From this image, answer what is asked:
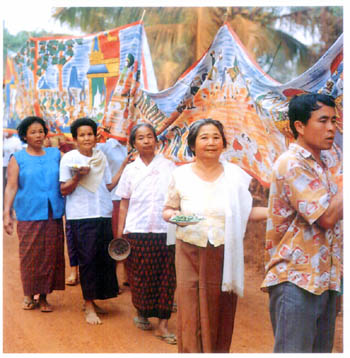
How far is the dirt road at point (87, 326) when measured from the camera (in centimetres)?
352

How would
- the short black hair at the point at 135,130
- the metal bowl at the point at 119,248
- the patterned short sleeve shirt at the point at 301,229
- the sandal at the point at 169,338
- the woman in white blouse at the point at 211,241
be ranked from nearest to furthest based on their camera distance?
the patterned short sleeve shirt at the point at 301,229, the woman in white blouse at the point at 211,241, the sandal at the point at 169,338, the short black hair at the point at 135,130, the metal bowl at the point at 119,248

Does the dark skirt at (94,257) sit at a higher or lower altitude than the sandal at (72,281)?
higher

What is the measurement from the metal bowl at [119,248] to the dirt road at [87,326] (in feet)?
1.29

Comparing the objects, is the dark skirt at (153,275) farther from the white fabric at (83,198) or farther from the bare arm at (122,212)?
the white fabric at (83,198)

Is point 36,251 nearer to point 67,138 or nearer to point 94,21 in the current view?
point 67,138

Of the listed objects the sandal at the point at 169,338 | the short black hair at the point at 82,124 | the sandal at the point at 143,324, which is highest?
the short black hair at the point at 82,124

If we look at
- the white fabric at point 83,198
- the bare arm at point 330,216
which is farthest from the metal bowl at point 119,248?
the bare arm at point 330,216

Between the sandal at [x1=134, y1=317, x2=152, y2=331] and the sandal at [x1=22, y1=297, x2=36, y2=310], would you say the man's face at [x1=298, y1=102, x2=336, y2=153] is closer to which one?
the sandal at [x1=134, y1=317, x2=152, y2=331]

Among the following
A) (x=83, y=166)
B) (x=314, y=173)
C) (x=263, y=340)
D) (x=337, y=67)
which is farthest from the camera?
(x=83, y=166)

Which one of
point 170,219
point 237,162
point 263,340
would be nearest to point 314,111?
point 237,162

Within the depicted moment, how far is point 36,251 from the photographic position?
415 cm

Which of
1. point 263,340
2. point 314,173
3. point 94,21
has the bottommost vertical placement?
point 263,340

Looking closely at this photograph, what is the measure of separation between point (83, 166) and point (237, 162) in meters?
1.19

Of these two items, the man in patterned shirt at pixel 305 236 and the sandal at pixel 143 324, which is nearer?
the man in patterned shirt at pixel 305 236
